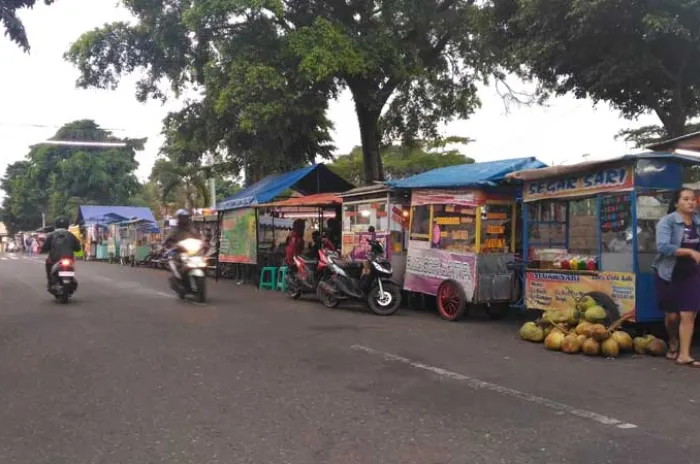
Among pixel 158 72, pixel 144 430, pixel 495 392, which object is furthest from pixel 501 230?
pixel 158 72

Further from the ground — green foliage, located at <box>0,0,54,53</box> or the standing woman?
green foliage, located at <box>0,0,54,53</box>

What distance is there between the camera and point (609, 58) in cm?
1100

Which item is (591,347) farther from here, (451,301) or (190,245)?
(190,245)

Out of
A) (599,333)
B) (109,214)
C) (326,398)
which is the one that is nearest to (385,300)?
(599,333)

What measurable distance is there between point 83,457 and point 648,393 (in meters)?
4.24

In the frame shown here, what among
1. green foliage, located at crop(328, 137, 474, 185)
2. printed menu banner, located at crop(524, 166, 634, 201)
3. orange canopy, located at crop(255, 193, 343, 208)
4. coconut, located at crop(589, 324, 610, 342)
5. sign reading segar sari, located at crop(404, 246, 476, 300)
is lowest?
coconut, located at crop(589, 324, 610, 342)

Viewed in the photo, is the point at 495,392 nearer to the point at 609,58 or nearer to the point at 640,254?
the point at 640,254

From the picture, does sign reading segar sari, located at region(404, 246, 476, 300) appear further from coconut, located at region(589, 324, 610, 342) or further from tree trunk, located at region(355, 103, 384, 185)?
tree trunk, located at region(355, 103, 384, 185)

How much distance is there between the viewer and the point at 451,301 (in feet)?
31.1

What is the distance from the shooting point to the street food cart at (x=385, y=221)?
11.1m

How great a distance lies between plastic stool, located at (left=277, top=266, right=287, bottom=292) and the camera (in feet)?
46.2

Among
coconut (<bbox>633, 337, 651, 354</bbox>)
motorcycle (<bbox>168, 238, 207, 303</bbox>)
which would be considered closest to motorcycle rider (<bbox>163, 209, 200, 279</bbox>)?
motorcycle (<bbox>168, 238, 207, 303</bbox>)

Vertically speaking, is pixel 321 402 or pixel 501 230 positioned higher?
pixel 501 230

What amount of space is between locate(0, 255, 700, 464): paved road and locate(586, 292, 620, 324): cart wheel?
74 centimetres
